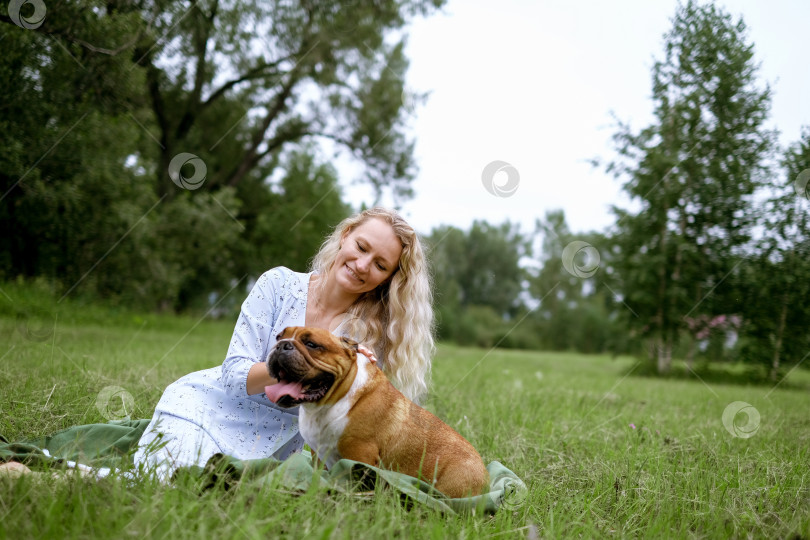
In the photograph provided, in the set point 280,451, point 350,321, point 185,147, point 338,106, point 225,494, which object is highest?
point 338,106

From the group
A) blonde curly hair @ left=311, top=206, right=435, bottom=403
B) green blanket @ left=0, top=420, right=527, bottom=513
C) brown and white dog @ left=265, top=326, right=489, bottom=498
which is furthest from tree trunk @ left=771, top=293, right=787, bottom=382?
Result: brown and white dog @ left=265, top=326, right=489, bottom=498

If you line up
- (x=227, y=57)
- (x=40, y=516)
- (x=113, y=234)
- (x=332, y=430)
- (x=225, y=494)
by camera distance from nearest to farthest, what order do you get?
(x=40, y=516) → (x=225, y=494) → (x=332, y=430) → (x=113, y=234) → (x=227, y=57)

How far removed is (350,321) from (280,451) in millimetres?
990

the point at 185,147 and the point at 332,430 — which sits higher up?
the point at 185,147

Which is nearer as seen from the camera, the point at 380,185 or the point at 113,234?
the point at 113,234

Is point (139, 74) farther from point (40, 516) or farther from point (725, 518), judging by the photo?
point (725, 518)

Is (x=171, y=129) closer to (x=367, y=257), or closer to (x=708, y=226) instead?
(x=708, y=226)

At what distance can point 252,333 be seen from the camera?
3.78 m

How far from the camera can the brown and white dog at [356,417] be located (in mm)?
2932

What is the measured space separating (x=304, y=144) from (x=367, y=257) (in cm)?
2068

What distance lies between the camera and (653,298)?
1387cm

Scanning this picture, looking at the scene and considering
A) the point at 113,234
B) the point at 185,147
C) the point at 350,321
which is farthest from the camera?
the point at 185,147

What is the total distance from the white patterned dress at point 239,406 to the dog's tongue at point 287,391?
589 mm

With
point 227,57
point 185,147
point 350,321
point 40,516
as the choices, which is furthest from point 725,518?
point 185,147
